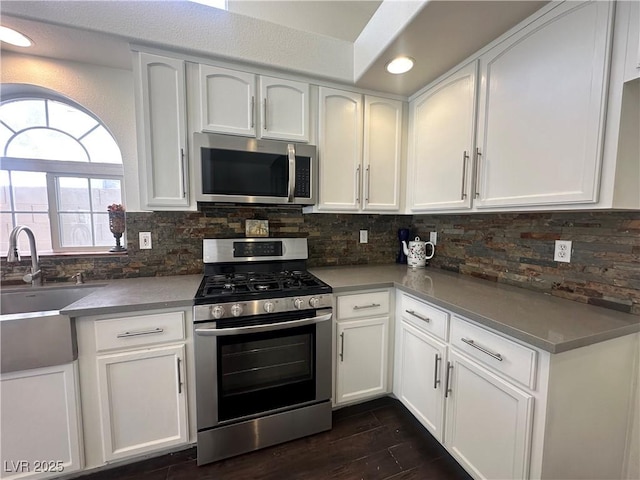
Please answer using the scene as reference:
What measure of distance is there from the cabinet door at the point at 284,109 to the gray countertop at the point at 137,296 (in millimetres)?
1104

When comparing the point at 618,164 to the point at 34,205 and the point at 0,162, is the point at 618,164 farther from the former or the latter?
the point at 0,162

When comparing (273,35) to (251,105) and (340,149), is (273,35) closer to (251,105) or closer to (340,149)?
(251,105)

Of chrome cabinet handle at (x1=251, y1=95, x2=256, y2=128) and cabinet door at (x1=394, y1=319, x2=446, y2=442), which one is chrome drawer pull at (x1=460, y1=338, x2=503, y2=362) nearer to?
cabinet door at (x1=394, y1=319, x2=446, y2=442)

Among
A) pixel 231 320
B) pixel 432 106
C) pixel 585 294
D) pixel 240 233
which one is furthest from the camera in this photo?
pixel 240 233

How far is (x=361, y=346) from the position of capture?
180cm

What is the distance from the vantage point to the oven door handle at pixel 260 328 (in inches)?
55.1

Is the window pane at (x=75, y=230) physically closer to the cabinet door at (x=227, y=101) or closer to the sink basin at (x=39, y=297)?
the sink basin at (x=39, y=297)

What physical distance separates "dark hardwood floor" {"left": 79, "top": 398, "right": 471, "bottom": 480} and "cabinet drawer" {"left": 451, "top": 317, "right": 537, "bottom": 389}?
72 cm

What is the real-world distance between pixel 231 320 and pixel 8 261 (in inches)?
56.8

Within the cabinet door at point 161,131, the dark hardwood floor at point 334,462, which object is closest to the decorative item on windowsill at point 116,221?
the cabinet door at point 161,131

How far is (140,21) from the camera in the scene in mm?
1468

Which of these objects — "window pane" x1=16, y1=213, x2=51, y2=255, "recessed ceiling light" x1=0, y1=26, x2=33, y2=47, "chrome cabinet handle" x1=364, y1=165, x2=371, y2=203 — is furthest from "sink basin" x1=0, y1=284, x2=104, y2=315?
"chrome cabinet handle" x1=364, y1=165, x2=371, y2=203

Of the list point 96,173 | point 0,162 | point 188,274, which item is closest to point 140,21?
point 96,173

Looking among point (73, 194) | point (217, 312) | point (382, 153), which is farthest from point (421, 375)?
point (73, 194)
